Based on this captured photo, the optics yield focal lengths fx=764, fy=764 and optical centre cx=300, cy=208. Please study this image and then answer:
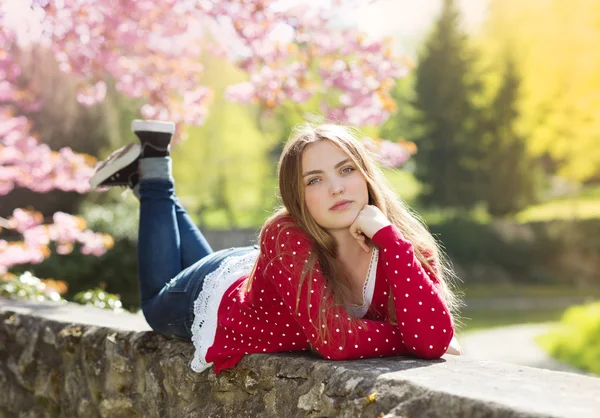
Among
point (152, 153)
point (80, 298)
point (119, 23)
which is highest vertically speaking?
point (119, 23)

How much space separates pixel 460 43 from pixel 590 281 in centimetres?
746

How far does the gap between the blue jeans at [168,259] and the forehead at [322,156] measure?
703mm

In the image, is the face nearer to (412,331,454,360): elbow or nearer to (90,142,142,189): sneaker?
(412,331,454,360): elbow

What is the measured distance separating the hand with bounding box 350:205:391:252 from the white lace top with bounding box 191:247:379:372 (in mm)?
63

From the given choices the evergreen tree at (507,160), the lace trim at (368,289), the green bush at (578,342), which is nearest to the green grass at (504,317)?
the green bush at (578,342)

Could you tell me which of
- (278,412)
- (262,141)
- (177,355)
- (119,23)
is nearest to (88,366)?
(177,355)

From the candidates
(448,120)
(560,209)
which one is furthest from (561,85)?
(560,209)

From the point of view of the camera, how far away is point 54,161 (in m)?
5.71

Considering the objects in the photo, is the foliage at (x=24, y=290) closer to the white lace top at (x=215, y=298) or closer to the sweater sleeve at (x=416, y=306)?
the white lace top at (x=215, y=298)

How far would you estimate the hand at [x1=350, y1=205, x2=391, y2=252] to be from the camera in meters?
2.31

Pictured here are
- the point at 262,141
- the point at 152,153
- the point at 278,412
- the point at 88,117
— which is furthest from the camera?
the point at 262,141

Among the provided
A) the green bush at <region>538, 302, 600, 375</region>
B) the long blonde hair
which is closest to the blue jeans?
the long blonde hair

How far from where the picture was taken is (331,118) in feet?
17.6

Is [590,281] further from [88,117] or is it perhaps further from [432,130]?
[88,117]
